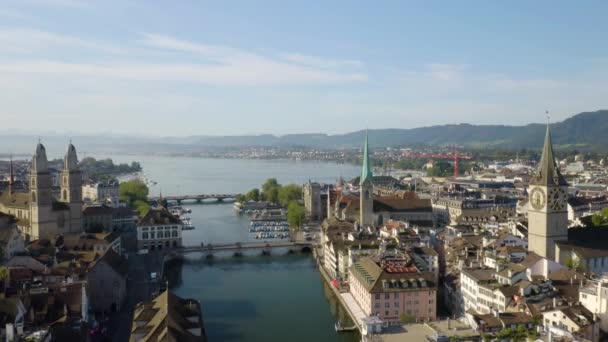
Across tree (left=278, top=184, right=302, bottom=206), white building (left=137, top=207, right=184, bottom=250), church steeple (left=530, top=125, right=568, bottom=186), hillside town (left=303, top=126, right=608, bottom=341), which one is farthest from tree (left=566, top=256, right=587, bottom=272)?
tree (left=278, top=184, right=302, bottom=206)

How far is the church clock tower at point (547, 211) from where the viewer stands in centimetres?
2705

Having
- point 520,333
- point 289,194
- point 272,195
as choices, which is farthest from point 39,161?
point 272,195

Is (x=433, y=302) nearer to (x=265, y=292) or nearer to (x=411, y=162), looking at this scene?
(x=265, y=292)

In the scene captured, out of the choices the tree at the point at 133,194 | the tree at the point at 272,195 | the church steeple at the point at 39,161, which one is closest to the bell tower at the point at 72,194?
the church steeple at the point at 39,161

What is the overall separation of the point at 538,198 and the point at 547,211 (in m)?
1.01

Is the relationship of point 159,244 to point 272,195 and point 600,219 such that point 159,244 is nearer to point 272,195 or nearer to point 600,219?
point 600,219

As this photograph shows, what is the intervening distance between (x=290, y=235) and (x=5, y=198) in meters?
19.4

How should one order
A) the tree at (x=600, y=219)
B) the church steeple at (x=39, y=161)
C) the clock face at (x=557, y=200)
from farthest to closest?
the tree at (x=600, y=219) < the church steeple at (x=39, y=161) < the clock face at (x=557, y=200)

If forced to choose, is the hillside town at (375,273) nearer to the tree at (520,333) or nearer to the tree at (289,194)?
the tree at (520,333)

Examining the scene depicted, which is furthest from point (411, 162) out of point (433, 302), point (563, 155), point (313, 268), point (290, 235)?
point (433, 302)

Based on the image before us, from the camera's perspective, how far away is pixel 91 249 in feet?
97.8

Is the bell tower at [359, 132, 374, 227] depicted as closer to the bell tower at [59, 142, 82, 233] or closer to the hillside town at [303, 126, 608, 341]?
the hillside town at [303, 126, 608, 341]

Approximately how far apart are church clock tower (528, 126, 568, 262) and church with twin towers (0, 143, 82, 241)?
24.1m

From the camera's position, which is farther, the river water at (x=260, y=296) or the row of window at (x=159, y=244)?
the row of window at (x=159, y=244)
